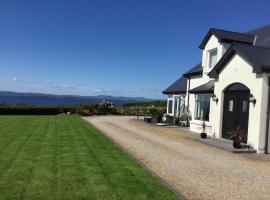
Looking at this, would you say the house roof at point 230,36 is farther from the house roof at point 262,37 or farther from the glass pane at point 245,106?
the glass pane at point 245,106

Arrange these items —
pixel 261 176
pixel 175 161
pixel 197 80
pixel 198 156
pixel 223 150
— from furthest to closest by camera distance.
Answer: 1. pixel 197 80
2. pixel 223 150
3. pixel 198 156
4. pixel 175 161
5. pixel 261 176

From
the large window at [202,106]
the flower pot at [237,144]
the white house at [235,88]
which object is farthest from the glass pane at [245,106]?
the large window at [202,106]

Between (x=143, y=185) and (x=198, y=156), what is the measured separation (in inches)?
212

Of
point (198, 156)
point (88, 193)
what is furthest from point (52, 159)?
point (198, 156)

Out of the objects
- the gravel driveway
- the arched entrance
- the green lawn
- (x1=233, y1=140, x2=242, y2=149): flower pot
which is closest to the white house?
Answer: the arched entrance

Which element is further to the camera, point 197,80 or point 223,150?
point 197,80

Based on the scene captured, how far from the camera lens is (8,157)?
11438mm

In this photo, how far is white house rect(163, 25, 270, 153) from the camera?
15.1 meters

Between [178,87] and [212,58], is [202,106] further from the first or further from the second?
[178,87]

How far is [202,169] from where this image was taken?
11125 mm

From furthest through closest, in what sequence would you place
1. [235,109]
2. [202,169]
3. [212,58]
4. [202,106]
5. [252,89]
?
[212,58], [202,106], [235,109], [252,89], [202,169]

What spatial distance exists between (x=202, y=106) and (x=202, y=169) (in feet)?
36.8

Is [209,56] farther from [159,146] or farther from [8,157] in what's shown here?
[8,157]

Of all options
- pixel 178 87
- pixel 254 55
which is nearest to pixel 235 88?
pixel 254 55
